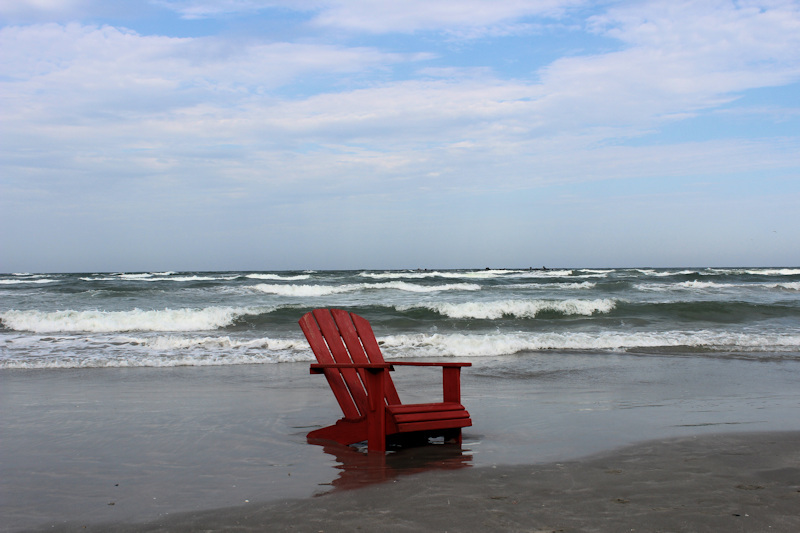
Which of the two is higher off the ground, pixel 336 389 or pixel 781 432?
pixel 336 389

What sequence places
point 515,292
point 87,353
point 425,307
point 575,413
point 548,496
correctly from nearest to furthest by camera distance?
point 548,496 → point 575,413 → point 87,353 → point 425,307 → point 515,292

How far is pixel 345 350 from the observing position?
5.42 meters

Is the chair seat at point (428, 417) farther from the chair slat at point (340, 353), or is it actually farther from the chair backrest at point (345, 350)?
the chair slat at point (340, 353)

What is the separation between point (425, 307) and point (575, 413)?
12362 millimetres

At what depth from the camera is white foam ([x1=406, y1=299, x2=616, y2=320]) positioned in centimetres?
1785

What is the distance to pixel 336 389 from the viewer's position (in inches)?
208

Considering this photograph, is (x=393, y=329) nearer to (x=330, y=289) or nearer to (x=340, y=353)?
(x=340, y=353)

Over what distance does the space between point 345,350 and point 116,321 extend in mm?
11820

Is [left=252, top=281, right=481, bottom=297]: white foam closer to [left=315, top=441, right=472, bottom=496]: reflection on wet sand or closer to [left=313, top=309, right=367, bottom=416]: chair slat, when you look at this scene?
[left=313, top=309, right=367, bottom=416]: chair slat

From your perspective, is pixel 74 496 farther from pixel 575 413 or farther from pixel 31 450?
pixel 575 413

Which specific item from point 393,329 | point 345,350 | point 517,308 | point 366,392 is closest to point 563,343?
point 393,329

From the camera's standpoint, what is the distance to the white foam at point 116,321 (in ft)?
49.0

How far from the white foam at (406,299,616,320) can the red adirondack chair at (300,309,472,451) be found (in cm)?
1223

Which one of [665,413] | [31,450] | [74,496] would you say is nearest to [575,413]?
[665,413]
